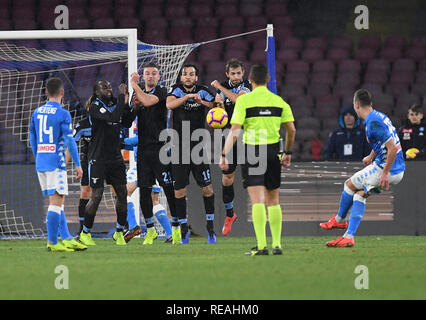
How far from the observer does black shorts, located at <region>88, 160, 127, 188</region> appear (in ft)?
30.6

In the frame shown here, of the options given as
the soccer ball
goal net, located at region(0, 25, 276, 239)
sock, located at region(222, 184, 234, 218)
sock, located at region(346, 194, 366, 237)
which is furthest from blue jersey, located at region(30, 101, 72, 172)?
goal net, located at region(0, 25, 276, 239)

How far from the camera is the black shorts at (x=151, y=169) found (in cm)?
930

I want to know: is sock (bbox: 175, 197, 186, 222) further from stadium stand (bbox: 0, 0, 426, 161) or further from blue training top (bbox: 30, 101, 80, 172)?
stadium stand (bbox: 0, 0, 426, 161)

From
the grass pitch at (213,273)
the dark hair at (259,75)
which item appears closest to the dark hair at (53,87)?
the grass pitch at (213,273)

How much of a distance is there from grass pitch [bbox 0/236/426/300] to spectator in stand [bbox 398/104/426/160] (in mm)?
4002

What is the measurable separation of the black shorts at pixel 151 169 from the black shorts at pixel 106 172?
213mm

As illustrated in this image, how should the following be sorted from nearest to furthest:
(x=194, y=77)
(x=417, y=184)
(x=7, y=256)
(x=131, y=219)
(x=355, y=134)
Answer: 1. (x=7, y=256)
2. (x=194, y=77)
3. (x=131, y=219)
4. (x=417, y=184)
5. (x=355, y=134)

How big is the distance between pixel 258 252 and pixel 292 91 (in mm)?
8988

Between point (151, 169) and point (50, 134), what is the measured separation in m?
1.54

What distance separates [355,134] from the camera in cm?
1276

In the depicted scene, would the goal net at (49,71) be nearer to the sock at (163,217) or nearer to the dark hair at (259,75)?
the sock at (163,217)

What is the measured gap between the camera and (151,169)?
9352mm
